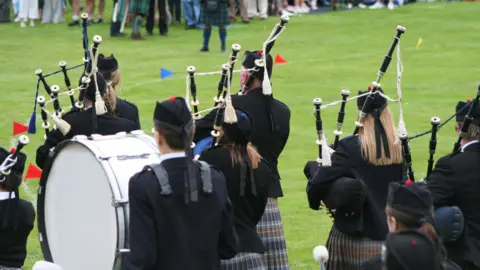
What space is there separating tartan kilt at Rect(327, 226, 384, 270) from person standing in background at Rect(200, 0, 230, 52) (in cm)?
1352

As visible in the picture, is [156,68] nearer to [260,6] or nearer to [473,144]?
[260,6]

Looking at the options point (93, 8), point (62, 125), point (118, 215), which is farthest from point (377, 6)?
point (118, 215)

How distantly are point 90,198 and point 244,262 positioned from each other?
0.99 m

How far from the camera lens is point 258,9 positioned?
80.4 feet

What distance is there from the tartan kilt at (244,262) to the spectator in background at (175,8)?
17621 mm

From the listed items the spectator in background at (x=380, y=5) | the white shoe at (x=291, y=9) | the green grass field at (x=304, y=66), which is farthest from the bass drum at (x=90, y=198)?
the spectator in background at (x=380, y=5)

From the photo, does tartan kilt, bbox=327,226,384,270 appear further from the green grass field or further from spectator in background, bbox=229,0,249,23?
spectator in background, bbox=229,0,249,23

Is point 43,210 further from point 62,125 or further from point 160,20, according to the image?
point 160,20

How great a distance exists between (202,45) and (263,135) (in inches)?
550

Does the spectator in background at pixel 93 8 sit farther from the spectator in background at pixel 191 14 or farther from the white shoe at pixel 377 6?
the white shoe at pixel 377 6

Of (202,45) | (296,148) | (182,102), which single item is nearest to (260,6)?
(202,45)

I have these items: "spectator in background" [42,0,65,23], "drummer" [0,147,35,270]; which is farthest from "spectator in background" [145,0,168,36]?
"drummer" [0,147,35,270]

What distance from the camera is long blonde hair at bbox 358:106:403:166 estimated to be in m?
6.30

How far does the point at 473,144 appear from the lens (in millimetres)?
6102
